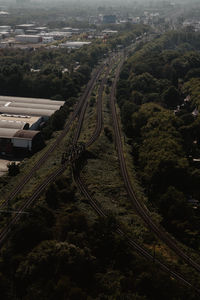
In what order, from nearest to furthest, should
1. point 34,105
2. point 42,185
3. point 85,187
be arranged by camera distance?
point 42,185
point 85,187
point 34,105

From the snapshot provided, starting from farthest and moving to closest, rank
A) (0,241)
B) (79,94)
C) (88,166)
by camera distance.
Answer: (79,94)
(88,166)
(0,241)

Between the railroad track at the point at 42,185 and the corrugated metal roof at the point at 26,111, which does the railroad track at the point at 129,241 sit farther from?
the corrugated metal roof at the point at 26,111

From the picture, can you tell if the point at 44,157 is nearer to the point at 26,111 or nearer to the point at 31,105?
the point at 26,111

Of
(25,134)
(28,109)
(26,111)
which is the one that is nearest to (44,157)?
(25,134)

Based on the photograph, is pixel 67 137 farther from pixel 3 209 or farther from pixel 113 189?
pixel 3 209

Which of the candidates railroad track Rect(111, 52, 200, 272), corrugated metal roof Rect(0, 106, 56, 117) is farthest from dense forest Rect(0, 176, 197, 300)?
corrugated metal roof Rect(0, 106, 56, 117)

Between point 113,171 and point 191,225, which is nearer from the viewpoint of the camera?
point 191,225

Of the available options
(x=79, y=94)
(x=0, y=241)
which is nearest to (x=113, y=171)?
(x=0, y=241)

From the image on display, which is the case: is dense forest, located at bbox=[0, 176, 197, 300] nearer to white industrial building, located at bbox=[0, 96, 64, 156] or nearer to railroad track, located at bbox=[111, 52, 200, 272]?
railroad track, located at bbox=[111, 52, 200, 272]
